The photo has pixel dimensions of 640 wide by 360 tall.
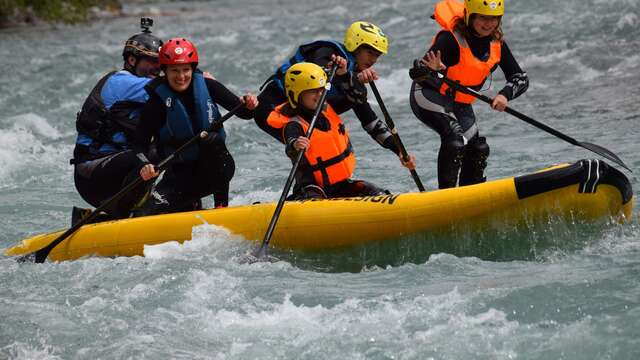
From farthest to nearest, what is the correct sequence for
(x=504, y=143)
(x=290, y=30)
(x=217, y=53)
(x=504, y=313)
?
(x=290, y=30), (x=217, y=53), (x=504, y=143), (x=504, y=313)

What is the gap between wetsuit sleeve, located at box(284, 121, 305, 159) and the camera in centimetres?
679

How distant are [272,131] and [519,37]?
1009 cm

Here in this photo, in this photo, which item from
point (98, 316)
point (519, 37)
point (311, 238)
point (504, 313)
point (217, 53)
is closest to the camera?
point (504, 313)

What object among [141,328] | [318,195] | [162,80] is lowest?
[141,328]

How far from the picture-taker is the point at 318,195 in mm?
6953

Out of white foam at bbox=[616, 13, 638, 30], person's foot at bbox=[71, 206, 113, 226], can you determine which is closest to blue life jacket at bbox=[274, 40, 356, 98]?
person's foot at bbox=[71, 206, 113, 226]

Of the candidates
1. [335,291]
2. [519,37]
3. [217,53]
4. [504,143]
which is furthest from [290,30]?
[335,291]

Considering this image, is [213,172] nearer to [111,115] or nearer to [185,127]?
[185,127]

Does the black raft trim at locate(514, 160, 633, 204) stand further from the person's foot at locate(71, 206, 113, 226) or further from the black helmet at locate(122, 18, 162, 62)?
the person's foot at locate(71, 206, 113, 226)

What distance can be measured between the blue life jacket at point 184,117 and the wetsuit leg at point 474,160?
5.74 feet

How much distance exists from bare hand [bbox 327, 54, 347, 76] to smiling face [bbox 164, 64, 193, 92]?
3.23ft

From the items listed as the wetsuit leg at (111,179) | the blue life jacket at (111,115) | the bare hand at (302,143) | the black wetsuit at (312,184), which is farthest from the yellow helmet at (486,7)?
the wetsuit leg at (111,179)

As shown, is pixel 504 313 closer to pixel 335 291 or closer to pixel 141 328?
pixel 335 291

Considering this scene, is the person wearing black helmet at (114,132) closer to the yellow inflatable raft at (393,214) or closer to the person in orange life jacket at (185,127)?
the person in orange life jacket at (185,127)
